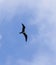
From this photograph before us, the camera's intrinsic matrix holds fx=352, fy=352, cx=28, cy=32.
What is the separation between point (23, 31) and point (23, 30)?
1.44 ft

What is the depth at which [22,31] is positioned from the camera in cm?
14788

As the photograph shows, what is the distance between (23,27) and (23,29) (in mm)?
1395

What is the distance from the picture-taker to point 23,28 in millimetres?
147625

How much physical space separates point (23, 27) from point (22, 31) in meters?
1.93

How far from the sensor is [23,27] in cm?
14700

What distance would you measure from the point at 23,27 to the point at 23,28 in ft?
2.45

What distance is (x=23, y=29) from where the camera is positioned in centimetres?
14812

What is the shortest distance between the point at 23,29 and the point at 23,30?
562mm
